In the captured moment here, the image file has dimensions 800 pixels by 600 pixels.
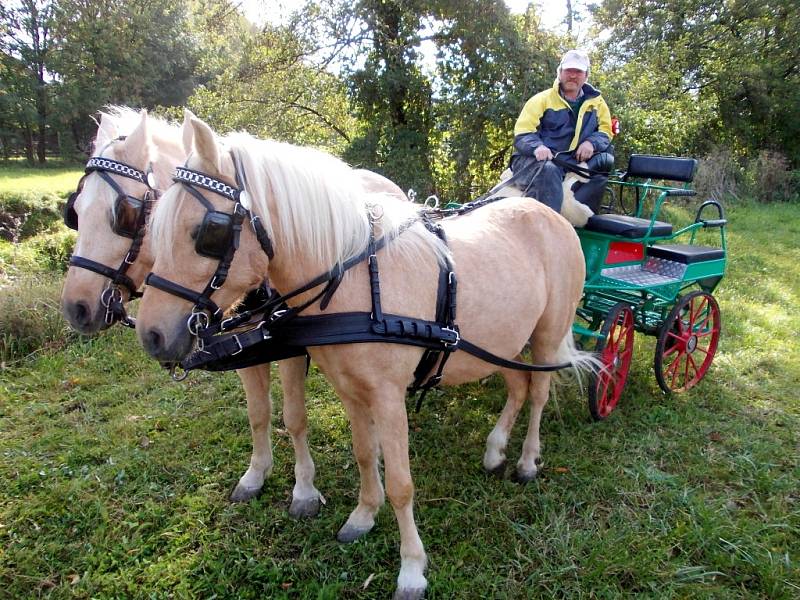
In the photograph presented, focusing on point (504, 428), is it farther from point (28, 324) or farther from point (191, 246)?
point (28, 324)

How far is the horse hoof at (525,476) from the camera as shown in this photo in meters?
3.07

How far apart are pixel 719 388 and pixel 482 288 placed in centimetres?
297

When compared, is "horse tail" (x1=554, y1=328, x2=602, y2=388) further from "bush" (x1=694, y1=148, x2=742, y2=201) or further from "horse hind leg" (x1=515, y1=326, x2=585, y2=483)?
"bush" (x1=694, y1=148, x2=742, y2=201)

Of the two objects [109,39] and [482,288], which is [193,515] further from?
[109,39]

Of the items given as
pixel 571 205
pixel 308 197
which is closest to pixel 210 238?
pixel 308 197

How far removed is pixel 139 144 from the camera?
2324 mm

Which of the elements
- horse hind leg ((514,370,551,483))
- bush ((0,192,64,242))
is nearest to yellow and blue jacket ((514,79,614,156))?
horse hind leg ((514,370,551,483))

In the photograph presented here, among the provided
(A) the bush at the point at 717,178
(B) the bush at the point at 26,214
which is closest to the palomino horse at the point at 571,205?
(B) the bush at the point at 26,214

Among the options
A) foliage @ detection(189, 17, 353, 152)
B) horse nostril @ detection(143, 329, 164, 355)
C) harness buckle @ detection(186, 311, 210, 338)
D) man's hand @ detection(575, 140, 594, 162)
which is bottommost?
horse nostril @ detection(143, 329, 164, 355)

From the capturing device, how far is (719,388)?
410 cm

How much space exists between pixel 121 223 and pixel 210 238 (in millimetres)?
875

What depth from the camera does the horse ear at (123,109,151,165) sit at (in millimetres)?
2289

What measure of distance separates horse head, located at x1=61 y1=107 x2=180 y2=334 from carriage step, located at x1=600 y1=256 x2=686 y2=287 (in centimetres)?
→ 311

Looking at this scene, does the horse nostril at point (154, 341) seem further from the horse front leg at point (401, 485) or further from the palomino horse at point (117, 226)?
the horse front leg at point (401, 485)
